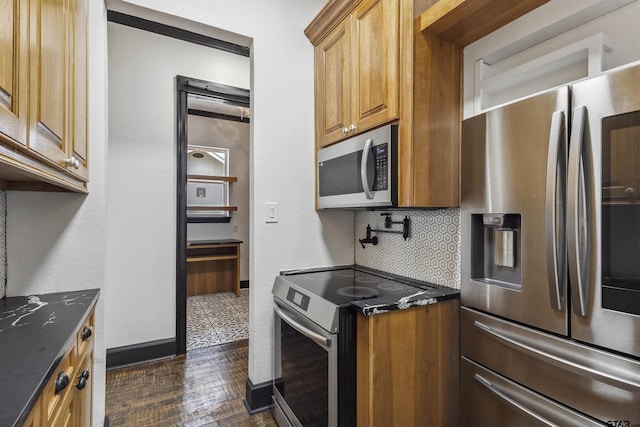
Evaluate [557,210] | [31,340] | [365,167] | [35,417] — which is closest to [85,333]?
[31,340]

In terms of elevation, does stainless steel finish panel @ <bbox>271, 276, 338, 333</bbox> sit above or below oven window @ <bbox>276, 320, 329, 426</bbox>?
above

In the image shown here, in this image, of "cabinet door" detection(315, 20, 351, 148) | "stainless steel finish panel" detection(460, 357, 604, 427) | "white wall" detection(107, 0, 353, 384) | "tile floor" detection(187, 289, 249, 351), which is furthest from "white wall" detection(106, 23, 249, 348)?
"stainless steel finish panel" detection(460, 357, 604, 427)

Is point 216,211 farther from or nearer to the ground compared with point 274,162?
nearer to the ground

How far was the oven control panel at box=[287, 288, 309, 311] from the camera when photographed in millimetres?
1579

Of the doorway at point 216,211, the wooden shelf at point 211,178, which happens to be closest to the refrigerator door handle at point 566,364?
the doorway at point 216,211

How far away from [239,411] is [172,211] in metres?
1.67

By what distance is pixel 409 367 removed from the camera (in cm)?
141

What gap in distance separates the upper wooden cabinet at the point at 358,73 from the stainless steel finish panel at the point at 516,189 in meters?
0.44

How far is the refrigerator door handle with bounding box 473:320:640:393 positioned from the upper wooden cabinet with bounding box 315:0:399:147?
1097 millimetres

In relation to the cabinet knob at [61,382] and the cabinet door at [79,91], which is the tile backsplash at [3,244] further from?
the cabinet knob at [61,382]

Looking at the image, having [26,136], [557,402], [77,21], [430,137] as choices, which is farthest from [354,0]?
[557,402]

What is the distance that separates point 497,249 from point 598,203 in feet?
1.44

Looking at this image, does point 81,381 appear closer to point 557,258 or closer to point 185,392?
point 185,392

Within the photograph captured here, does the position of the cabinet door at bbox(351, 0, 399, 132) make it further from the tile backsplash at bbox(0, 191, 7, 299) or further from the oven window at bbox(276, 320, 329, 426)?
the tile backsplash at bbox(0, 191, 7, 299)
